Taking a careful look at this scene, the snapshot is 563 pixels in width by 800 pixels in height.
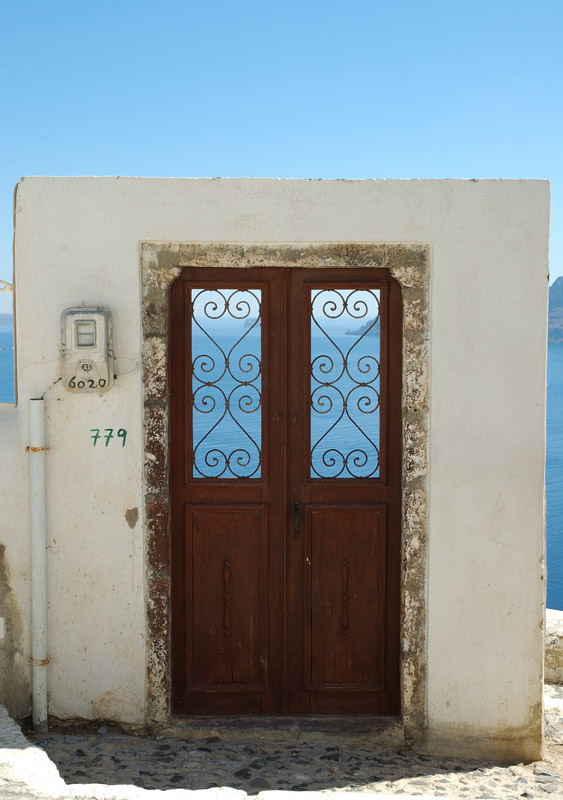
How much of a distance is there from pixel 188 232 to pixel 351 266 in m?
0.84

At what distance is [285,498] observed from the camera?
4.15 m

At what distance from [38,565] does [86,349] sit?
1124 mm

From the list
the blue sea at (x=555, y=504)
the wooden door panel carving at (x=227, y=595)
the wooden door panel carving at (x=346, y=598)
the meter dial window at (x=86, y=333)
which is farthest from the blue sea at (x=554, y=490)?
the wooden door panel carving at (x=346, y=598)

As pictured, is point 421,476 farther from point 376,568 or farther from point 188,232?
point 188,232

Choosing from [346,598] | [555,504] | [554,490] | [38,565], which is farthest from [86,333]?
[554,490]

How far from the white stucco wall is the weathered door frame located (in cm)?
5

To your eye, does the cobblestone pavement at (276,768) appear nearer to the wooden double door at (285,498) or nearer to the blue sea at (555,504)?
the wooden double door at (285,498)

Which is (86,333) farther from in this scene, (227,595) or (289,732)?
(289,732)

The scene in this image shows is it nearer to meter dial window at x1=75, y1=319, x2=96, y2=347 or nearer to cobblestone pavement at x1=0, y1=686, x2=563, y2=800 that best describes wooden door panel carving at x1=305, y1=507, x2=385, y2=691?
cobblestone pavement at x1=0, y1=686, x2=563, y2=800

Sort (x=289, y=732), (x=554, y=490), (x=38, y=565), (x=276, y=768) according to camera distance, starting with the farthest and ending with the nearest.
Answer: (x=554, y=490) → (x=289, y=732) → (x=38, y=565) → (x=276, y=768)

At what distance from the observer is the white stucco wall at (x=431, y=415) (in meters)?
3.92

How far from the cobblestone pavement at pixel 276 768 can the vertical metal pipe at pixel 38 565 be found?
0.67ft

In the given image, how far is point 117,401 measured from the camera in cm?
398

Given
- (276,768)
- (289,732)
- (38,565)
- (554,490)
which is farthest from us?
(554,490)
